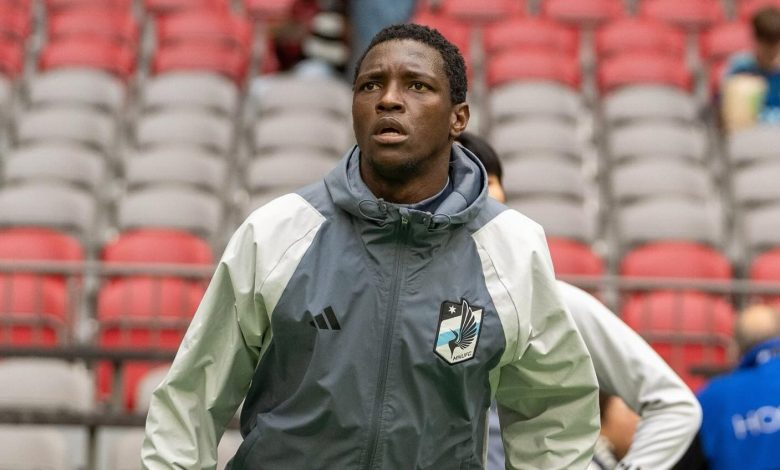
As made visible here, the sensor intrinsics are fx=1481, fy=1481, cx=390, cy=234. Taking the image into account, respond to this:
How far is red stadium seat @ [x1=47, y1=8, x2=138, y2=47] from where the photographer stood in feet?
34.4

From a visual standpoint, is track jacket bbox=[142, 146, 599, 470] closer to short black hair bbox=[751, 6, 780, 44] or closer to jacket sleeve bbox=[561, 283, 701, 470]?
jacket sleeve bbox=[561, 283, 701, 470]

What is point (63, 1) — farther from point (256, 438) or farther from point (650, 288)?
point (256, 438)

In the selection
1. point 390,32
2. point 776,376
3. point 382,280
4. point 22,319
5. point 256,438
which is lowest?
point 22,319

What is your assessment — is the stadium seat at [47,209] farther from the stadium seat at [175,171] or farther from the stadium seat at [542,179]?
the stadium seat at [542,179]

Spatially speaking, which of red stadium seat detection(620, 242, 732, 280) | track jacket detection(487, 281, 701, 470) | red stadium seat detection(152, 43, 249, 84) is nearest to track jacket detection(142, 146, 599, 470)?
track jacket detection(487, 281, 701, 470)

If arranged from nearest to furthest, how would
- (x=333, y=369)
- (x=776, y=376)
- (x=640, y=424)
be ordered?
(x=333, y=369) → (x=640, y=424) → (x=776, y=376)

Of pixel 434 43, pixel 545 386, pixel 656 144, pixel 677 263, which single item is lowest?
pixel 677 263

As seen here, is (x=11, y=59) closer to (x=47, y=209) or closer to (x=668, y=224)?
(x=47, y=209)

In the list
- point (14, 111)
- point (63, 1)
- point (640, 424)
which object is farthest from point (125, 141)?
point (640, 424)

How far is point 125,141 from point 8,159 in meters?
1.02

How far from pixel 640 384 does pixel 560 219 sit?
15.5 ft

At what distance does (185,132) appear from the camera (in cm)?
900

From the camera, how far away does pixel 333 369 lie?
7.82 ft

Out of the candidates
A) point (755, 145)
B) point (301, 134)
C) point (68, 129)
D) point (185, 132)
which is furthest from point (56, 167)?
point (755, 145)
